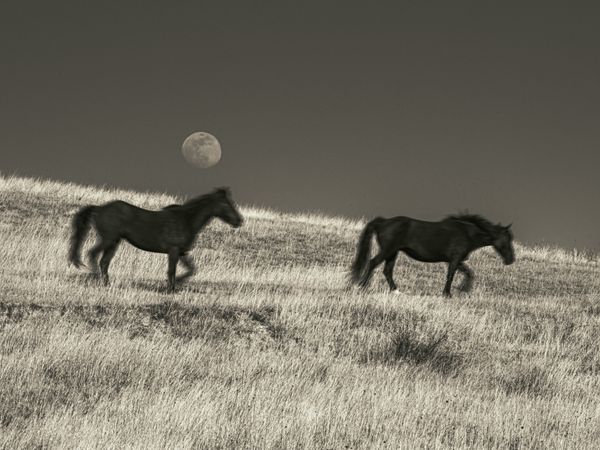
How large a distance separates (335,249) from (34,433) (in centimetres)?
2039

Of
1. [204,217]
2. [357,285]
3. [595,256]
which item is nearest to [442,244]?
[357,285]

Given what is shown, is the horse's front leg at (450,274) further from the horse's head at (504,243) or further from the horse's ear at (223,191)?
the horse's ear at (223,191)

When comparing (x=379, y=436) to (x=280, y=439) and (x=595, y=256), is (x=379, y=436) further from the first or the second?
(x=595, y=256)

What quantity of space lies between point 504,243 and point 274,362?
9.54 m

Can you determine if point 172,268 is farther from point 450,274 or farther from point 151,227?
point 450,274

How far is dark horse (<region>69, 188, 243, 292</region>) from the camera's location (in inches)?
601

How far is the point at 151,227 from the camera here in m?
15.3

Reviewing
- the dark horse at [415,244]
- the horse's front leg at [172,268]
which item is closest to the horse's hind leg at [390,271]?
the dark horse at [415,244]

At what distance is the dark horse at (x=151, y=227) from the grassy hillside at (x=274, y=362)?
2.15 ft

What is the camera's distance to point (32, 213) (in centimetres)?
2636

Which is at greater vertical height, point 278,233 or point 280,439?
point 278,233

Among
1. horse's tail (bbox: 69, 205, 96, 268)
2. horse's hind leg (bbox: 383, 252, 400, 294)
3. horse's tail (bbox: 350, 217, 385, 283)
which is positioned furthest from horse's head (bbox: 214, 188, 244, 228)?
horse's hind leg (bbox: 383, 252, 400, 294)

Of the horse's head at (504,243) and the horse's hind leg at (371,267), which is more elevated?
the horse's head at (504,243)

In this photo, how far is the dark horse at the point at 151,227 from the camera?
50.1ft
